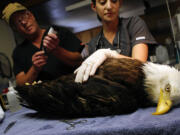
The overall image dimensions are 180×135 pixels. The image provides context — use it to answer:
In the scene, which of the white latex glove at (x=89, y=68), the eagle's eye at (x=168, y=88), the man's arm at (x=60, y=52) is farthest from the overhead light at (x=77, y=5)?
the eagle's eye at (x=168, y=88)

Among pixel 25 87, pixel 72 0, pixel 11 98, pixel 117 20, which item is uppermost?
pixel 72 0

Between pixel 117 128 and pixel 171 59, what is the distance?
1267 millimetres

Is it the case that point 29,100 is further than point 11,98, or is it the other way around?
point 11,98

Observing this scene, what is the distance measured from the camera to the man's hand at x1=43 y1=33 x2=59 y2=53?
0.63 metres

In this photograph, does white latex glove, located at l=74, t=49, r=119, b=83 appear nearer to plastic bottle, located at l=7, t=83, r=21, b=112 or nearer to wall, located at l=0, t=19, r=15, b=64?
plastic bottle, located at l=7, t=83, r=21, b=112

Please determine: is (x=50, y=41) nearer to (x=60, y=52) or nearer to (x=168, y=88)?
(x=60, y=52)

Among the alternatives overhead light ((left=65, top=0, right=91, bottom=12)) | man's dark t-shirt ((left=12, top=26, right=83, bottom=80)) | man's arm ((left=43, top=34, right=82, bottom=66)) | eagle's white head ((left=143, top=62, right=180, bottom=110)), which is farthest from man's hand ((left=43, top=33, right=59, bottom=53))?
overhead light ((left=65, top=0, right=91, bottom=12))

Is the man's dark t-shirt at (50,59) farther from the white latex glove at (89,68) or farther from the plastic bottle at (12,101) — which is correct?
the white latex glove at (89,68)

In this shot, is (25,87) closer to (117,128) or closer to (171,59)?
(117,128)

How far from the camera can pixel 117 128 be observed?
1.08ft

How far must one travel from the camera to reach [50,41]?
0.64m

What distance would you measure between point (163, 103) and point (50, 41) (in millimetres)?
449

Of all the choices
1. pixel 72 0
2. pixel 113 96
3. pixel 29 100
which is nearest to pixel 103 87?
pixel 113 96

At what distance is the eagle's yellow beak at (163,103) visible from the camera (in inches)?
15.0
